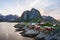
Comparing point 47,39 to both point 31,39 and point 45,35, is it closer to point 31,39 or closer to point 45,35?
point 45,35

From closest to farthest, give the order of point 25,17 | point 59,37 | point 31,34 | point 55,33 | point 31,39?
point 59,37 < point 55,33 < point 31,39 < point 31,34 < point 25,17

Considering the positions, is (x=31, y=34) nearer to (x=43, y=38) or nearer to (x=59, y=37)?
A: (x=43, y=38)

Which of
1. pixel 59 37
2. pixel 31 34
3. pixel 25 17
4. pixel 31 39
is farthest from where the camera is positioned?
pixel 25 17

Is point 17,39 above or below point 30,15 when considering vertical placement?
below

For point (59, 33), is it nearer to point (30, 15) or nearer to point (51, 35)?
point (51, 35)

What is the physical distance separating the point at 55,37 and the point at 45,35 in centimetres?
186

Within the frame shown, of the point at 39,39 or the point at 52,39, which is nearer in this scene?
the point at 52,39

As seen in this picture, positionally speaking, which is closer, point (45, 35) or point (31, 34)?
point (45, 35)

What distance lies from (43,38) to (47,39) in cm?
88

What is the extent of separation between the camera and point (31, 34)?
24656 millimetres

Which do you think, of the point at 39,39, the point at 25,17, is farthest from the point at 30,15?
the point at 39,39

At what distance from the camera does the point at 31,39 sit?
2152 cm

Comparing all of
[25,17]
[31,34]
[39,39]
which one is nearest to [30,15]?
[25,17]

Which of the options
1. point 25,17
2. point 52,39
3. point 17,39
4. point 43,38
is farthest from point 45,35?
point 25,17
